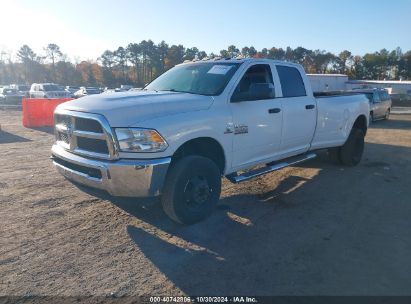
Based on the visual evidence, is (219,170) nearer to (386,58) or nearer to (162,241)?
(162,241)

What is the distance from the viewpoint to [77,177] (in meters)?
4.19

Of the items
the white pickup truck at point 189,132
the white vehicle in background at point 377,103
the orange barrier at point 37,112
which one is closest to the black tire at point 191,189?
the white pickup truck at point 189,132

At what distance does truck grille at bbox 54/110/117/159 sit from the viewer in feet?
12.8

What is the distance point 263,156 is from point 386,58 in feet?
294

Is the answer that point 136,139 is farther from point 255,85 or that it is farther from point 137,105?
point 255,85

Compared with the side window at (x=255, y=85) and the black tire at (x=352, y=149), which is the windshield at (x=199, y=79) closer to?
the side window at (x=255, y=85)

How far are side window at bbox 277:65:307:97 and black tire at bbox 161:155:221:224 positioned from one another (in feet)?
6.96

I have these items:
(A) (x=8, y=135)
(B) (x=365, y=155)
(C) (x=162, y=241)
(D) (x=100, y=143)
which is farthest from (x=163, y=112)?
(A) (x=8, y=135)

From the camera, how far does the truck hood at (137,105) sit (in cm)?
392

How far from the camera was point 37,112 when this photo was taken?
1520cm

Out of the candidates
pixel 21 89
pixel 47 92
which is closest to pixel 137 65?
pixel 21 89

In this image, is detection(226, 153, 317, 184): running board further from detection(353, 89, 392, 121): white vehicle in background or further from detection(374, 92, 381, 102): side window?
detection(374, 92, 381, 102): side window

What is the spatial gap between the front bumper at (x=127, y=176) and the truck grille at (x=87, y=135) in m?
0.12

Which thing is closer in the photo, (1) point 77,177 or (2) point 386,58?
(1) point 77,177
